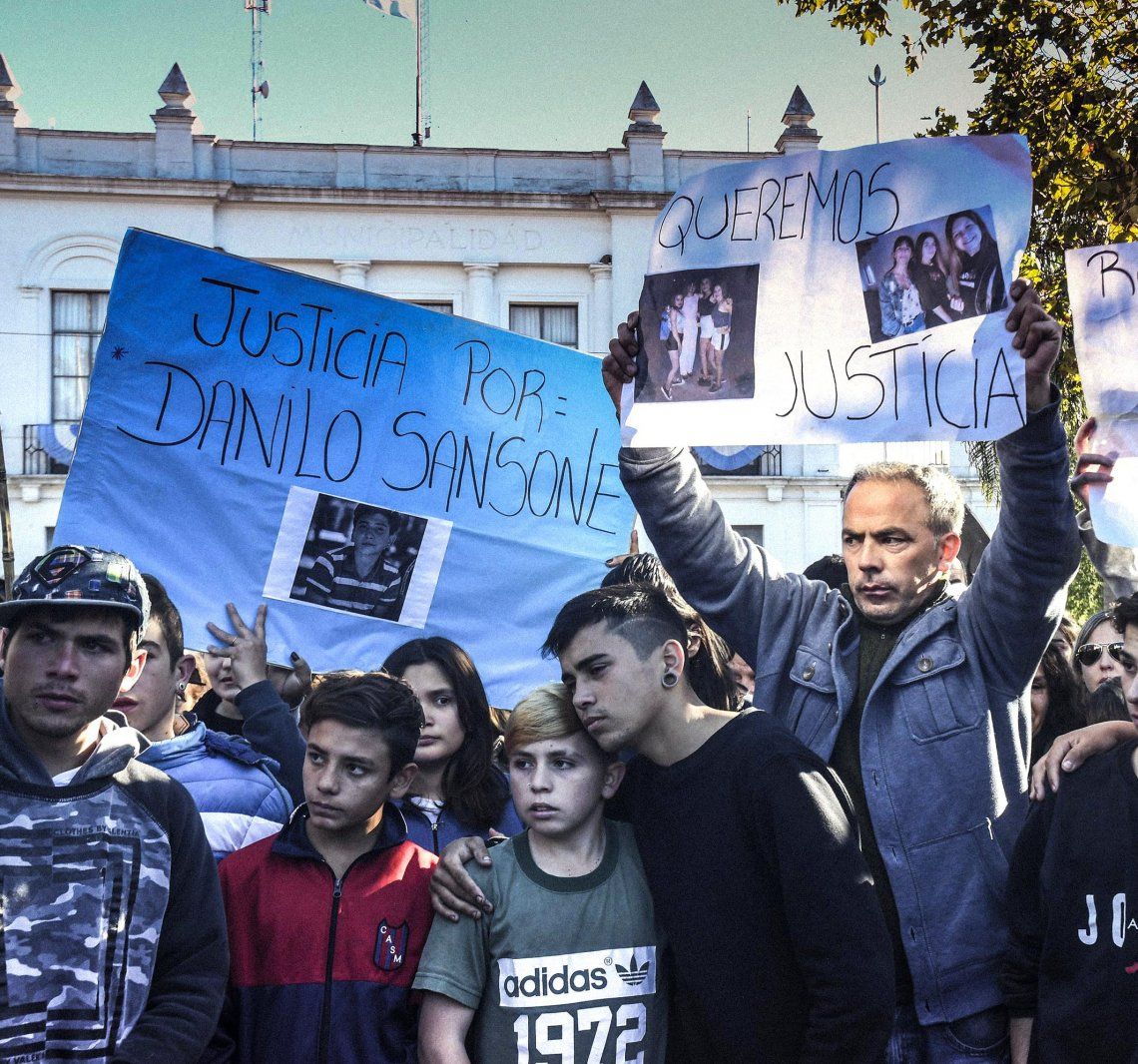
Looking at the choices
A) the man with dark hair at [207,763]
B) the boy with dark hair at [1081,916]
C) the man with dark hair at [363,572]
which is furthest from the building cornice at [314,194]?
the boy with dark hair at [1081,916]

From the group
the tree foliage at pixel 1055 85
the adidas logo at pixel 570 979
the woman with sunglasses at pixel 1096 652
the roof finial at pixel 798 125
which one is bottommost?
the adidas logo at pixel 570 979

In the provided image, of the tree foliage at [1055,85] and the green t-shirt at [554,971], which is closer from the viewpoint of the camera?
the green t-shirt at [554,971]

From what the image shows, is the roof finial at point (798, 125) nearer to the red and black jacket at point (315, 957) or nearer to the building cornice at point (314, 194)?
the building cornice at point (314, 194)

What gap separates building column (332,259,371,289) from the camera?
22.4 meters

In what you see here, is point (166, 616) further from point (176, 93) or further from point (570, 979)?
point (176, 93)

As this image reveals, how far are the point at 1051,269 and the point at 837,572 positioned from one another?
5.63m

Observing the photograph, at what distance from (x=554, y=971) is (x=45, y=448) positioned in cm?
2068

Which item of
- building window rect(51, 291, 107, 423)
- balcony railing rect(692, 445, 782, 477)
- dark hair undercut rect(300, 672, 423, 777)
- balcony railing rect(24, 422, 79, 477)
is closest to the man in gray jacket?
dark hair undercut rect(300, 672, 423, 777)

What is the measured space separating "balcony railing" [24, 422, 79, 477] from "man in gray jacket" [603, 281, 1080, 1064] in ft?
66.0

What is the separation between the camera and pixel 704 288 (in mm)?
3199

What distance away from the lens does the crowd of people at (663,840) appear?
2.49m

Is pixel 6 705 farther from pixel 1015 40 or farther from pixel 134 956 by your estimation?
pixel 1015 40

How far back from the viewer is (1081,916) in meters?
2.62

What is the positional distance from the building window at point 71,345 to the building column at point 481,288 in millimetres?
5946
